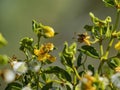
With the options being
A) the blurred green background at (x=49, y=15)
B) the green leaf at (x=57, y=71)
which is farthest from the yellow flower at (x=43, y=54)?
the blurred green background at (x=49, y=15)

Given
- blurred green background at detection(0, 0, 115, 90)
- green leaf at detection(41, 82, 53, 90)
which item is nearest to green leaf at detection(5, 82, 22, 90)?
green leaf at detection(41, 82, 53, 90)

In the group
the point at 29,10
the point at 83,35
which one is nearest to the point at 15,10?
the point at 29,10

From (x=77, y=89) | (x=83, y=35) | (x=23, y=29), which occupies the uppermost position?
(x=23, y=29)

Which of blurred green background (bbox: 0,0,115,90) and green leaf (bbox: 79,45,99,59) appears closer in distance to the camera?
green leaf (bbox: 79,45,99,59)

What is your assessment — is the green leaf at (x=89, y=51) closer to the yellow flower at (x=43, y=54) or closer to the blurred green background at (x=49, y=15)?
the yellow flower at (x=43, y=54)

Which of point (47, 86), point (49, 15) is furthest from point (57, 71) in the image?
point (49, 15)

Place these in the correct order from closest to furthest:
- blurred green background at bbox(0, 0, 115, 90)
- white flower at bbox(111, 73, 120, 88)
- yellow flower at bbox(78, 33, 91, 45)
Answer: white flower at bbox(111, 73, 120, 88)
yellow flower at bbox(78, 33, 91, 45)
blurred green background at bbox(0, 0, 115, 90)

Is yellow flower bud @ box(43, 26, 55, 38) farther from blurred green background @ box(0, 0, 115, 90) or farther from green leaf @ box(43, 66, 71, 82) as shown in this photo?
blurred green background @ box(0, 0, 115, 90)

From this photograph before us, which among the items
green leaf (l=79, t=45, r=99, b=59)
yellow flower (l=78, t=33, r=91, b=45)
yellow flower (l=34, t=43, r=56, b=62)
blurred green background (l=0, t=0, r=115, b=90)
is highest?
blurred green background (l=0, t=0, r=115, b=90)

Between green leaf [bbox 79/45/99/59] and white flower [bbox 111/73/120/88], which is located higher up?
green leaf [bbox 79/45/99/59]

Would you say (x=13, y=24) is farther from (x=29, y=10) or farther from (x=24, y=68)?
(x=24, y=68)
